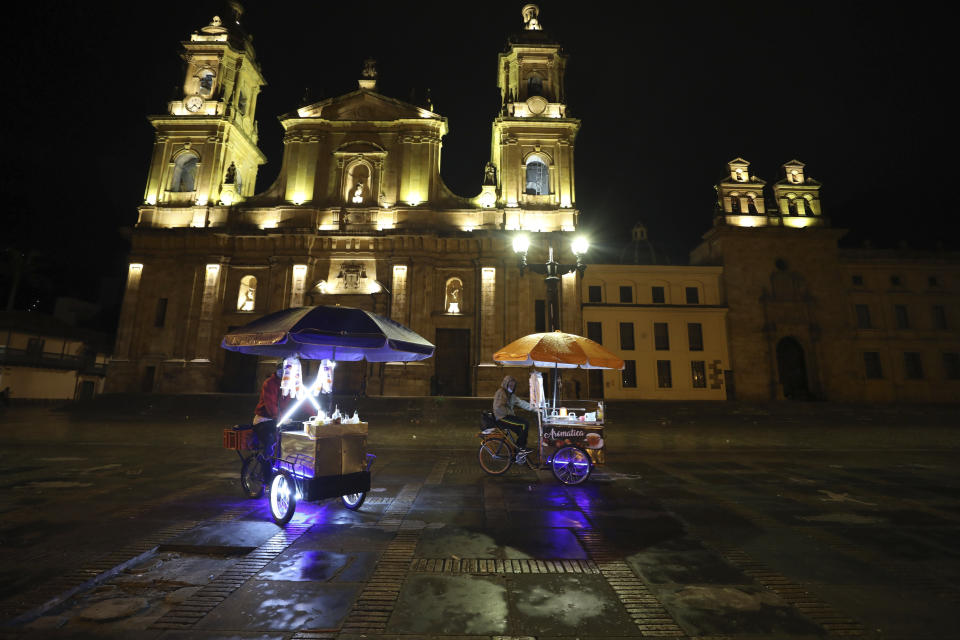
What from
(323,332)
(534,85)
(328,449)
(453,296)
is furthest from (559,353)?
(534,85)

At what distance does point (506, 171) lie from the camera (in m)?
29.5

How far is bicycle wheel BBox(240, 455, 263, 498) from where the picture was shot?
25.3 feet

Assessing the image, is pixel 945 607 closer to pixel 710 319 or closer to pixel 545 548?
pixel 545 548

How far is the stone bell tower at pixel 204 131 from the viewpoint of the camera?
29516mm

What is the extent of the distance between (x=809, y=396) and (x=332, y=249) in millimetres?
33382

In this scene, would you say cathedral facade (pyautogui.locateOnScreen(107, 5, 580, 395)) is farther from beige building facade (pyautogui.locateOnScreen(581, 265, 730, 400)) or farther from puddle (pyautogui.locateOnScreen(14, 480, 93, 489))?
puddle (pyautogui.locateOnScreen(14, 480, 93, 489))

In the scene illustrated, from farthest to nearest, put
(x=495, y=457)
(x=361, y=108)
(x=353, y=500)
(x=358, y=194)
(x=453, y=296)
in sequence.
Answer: (x=361, y=108) → (x=358, y=194) → (x=453, y=296) → (x=495, y=457) → (x=353, y=500)

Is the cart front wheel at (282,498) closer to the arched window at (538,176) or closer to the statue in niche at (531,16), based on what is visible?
the arched window at (538,176)

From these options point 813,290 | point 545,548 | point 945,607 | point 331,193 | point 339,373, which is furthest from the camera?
point 813,290

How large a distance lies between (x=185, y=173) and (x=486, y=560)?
3529 centimetres

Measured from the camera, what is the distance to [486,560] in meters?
4.81

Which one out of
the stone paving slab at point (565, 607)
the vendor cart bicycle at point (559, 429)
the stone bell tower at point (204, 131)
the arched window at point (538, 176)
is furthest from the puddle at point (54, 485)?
the arched window at point (538, 176)

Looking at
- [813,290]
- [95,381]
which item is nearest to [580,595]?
[813,290]

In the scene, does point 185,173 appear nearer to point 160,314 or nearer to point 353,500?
point 160,314
